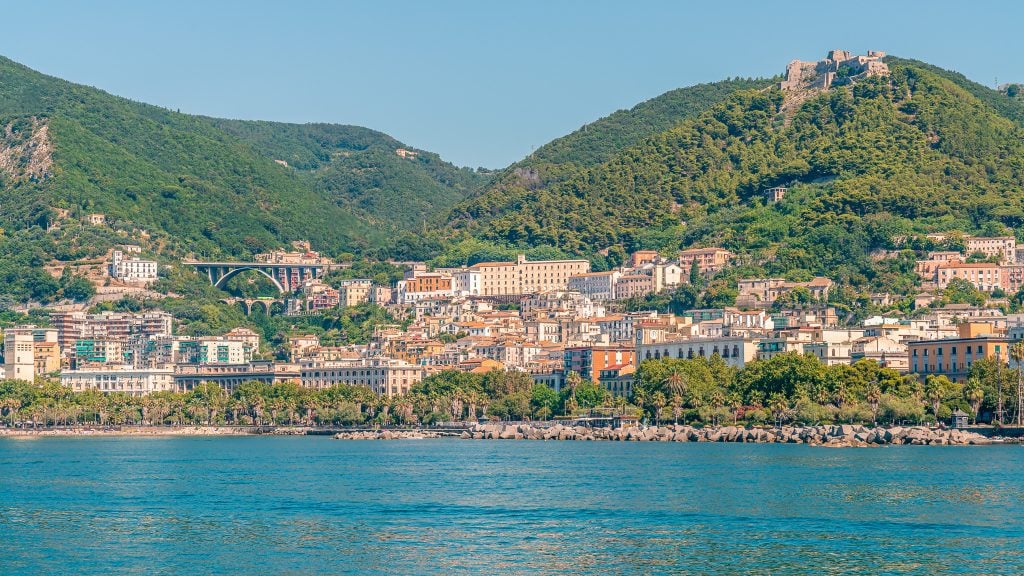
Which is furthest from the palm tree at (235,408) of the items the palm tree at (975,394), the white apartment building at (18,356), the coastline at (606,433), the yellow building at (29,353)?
the palm tree at (975,394)

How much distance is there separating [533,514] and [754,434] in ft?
149

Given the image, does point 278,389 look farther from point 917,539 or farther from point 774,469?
point 917,539

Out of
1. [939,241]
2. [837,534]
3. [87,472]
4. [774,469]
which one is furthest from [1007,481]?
[939,241]

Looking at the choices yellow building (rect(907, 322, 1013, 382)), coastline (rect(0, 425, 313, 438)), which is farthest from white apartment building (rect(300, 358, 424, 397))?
yellow building (rect(907, 322, 1013, 382))

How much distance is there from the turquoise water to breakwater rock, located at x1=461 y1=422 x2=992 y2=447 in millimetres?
3854

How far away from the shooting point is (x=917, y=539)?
52.5 meters

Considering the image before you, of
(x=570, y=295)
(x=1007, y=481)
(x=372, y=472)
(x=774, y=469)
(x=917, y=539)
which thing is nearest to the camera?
(x=917, y=539)

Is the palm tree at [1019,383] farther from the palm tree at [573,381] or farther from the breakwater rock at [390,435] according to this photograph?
the breakwater rock at [390,435]

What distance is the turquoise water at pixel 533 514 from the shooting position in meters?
49.2

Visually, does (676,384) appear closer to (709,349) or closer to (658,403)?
(658,403)

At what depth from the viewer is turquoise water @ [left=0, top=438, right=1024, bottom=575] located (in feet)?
162

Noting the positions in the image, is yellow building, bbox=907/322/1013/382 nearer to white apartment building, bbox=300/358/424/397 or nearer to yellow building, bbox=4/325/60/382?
white apartment building, bbox=300/358/424/397

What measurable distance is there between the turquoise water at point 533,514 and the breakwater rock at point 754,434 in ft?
12.6

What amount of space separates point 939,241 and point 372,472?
10146 cm
